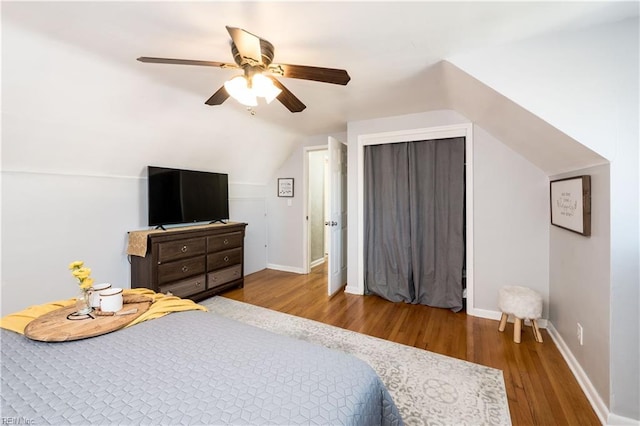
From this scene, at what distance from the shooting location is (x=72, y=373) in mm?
1022

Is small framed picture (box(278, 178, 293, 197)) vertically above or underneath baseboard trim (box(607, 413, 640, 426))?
above

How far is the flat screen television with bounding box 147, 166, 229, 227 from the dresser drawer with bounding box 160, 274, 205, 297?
0.71 m

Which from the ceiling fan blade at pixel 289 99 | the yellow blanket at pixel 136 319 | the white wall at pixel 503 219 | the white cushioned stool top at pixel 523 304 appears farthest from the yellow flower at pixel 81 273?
the white wall at pixel 503 219

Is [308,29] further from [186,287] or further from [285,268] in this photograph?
[285,268]

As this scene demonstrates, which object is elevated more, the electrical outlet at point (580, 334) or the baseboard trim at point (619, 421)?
the electrical outlet at point (580, 334)

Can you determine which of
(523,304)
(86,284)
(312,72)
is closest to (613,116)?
(523,304)

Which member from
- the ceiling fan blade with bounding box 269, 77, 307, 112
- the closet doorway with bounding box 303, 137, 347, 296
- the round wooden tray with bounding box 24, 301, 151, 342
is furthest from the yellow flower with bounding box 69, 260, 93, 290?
the closet doorway with bounding box 303, 137, 347, 296

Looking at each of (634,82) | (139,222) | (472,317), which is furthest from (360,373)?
(139,222)

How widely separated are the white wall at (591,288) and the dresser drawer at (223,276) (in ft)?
11.5

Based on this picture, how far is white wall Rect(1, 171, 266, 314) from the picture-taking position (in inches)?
89.4

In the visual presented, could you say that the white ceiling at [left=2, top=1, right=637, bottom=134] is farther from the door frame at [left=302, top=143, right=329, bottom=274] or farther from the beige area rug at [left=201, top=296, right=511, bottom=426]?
the door frame at [left=302, top=143, right=329, bottom=274]

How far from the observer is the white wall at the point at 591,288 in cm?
162

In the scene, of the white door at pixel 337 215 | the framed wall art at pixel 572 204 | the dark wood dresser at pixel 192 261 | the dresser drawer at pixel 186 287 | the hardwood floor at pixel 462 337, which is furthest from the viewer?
the white door at pixel 337 215

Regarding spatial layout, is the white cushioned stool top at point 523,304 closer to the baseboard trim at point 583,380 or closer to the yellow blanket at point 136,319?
the baseboard trim at point 583,380
